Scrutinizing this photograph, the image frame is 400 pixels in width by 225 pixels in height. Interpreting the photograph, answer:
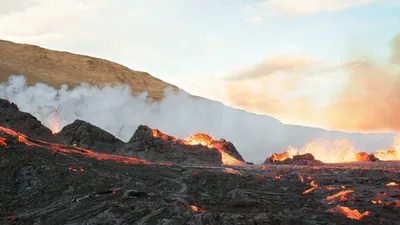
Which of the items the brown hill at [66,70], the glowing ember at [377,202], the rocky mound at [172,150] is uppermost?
the brown hill at [66,70]

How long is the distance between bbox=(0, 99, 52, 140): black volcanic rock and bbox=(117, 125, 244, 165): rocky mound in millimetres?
9895

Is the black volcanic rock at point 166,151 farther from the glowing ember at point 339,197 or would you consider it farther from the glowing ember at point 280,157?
the glowing ember at point 339,197

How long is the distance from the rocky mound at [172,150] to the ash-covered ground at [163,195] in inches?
713

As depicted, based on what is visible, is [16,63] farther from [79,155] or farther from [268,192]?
[268,192]

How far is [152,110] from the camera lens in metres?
128

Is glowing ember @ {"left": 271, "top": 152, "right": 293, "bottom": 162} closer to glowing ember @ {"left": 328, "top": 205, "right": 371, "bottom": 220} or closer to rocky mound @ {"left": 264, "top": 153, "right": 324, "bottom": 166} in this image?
rocky mound @ {"left": 264, "top": 153, "right": 324, "bottom": 166}

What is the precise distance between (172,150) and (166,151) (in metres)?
0.77

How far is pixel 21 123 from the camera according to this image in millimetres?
49625

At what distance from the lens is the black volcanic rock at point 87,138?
50594 millimetres

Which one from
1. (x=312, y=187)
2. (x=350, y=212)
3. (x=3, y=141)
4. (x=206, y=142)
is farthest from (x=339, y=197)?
(x=206, y=142)

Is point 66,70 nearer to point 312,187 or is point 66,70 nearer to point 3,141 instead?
point 3,141

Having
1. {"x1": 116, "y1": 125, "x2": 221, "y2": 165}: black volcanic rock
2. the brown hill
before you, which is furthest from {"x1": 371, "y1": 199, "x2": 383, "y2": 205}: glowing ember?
the brown hill

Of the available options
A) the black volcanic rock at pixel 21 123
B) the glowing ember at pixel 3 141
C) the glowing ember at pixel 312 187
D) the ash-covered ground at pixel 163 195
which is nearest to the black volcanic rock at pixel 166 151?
the black volcanic rock at pixel 21 123

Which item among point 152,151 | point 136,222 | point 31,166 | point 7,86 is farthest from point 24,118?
point 7,86
